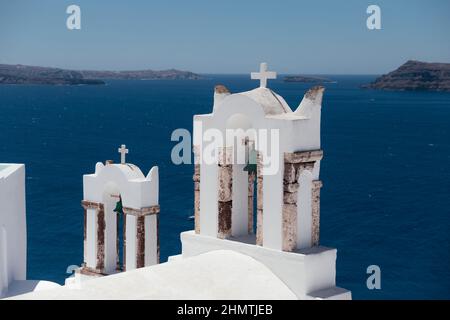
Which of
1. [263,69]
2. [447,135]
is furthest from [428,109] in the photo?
[263,69]

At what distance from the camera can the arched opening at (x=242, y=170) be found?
12609mm

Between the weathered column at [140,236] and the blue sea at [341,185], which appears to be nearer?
the weathered column at [140,236]

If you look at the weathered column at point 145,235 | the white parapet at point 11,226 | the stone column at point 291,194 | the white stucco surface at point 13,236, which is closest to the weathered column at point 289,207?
the stone column at point 291,194

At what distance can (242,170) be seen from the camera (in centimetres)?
1300

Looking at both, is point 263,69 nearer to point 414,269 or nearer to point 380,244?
point 414,269

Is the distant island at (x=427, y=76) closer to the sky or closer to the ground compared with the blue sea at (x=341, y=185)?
closer to the sky

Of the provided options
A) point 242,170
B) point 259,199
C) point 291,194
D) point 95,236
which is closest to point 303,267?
point 291,194

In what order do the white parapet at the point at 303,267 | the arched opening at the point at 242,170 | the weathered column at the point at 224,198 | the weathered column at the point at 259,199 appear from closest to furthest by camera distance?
the white parapet at the point at 303,267, the weathered column at the point at 259,199, the arched opening at the point at 242,170, the weathered column at the point at 224,198

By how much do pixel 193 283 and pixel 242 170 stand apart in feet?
10.1

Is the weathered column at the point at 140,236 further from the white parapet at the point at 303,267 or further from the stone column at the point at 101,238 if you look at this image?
the white parapet at the point at 303,267

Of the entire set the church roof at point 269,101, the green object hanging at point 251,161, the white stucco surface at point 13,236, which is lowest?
the white stucco surface at point 13,236

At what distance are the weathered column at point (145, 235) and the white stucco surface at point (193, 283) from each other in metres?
2.48

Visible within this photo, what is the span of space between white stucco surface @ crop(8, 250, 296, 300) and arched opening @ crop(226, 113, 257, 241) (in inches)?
40.6

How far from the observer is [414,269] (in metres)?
40.5
